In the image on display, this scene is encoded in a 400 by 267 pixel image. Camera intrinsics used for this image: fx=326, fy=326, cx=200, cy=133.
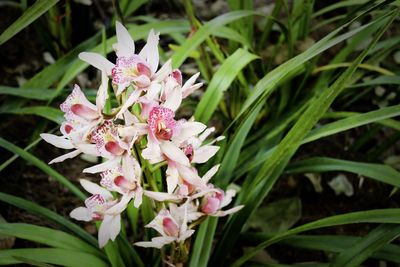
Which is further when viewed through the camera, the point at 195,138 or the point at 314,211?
the point at 314,211

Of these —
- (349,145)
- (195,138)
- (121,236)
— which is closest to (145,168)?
(195,138)

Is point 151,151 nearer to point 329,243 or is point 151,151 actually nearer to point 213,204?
point 213,204

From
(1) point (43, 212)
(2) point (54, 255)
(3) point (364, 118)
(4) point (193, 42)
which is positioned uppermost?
(4) point (193, 42)

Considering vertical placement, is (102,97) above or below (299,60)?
below

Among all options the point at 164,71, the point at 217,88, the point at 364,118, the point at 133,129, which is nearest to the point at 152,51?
the point at 164,71

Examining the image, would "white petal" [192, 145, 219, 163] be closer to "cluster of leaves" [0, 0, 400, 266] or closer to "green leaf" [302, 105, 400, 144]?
"cluster of leaves" [0, 0, 400, 266]

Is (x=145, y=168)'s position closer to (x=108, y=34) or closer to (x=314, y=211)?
(x=108, y=34)
